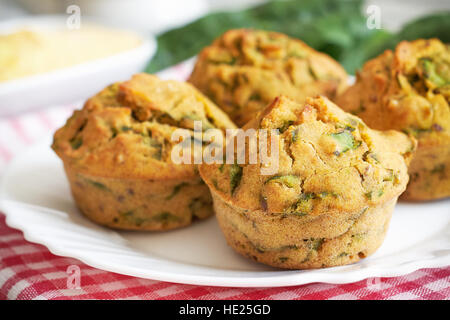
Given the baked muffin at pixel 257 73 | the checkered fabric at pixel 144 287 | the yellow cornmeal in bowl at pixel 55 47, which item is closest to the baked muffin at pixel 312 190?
the checkered fabric at pixel 144 287

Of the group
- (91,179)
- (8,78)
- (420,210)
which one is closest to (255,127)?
(91,179)

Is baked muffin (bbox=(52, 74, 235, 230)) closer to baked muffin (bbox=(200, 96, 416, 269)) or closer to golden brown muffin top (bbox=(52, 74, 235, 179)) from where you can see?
golden brown muffin top (bbox=(52, 74, 235, 179))

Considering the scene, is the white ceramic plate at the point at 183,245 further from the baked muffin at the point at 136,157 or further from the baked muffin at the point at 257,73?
the baked muffin at the point at 257,73

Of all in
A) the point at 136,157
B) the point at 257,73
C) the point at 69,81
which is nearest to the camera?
the point at 136,157

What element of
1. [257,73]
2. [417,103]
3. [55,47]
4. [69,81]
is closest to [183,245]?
[257,73]

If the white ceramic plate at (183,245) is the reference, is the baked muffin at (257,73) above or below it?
above

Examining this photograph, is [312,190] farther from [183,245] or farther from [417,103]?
[417,103]
